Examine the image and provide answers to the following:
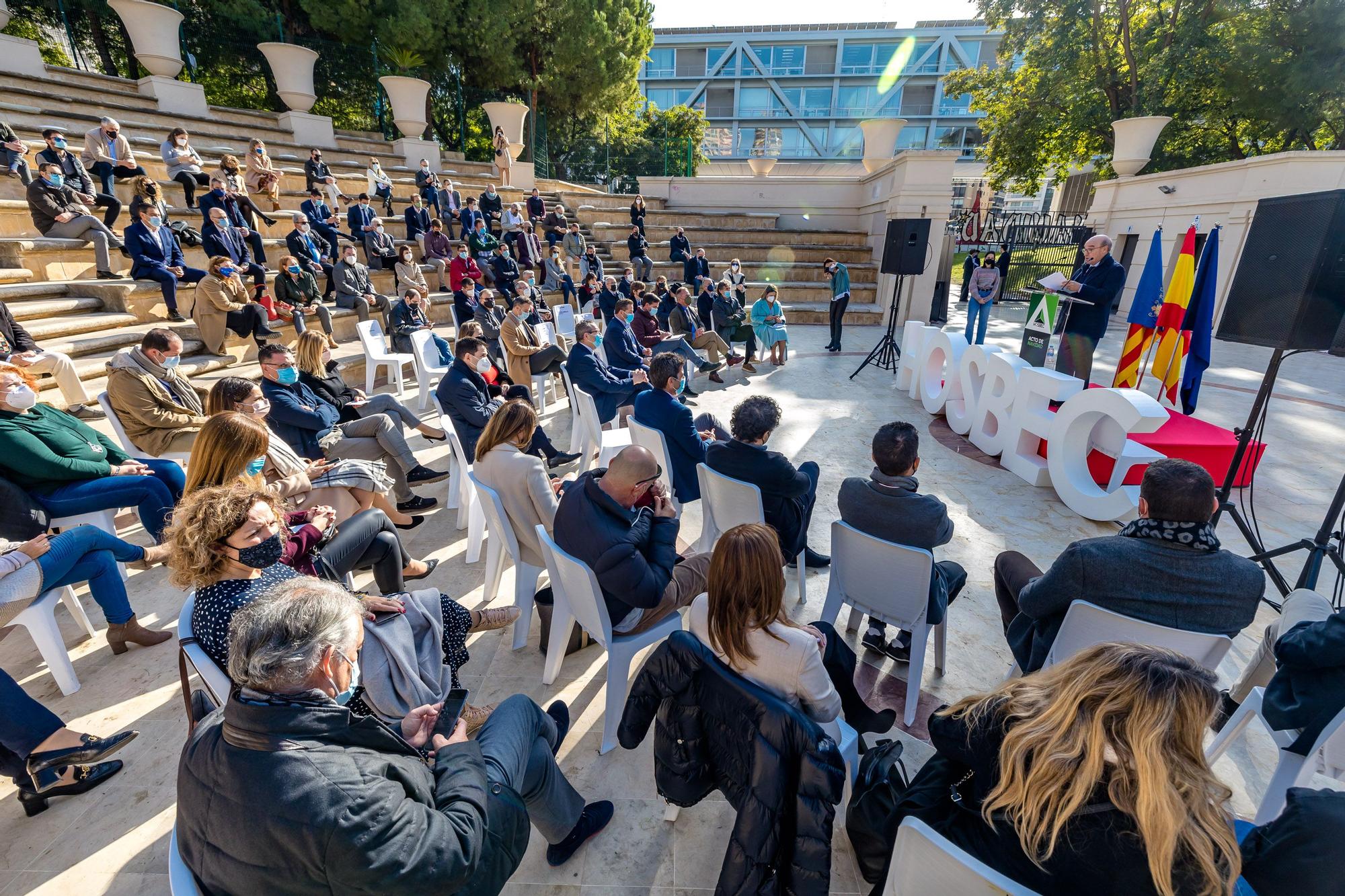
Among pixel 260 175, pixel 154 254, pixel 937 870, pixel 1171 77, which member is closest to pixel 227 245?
pixel 154 254

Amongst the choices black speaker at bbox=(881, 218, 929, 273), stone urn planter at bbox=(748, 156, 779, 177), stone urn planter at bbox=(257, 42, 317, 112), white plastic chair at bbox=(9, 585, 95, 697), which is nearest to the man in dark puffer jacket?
white plastic chair at bbox=(9, 585, 95, 697)

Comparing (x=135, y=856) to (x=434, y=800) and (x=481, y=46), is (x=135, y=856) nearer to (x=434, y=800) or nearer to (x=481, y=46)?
(x=434, y=800)

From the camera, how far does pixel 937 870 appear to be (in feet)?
4.08

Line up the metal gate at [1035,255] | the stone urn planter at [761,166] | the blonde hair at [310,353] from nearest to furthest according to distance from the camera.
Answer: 1. the blonde hair at [310,353]
2. the metal gate at [1035,255]
3. the stone urn planter at [761,166]

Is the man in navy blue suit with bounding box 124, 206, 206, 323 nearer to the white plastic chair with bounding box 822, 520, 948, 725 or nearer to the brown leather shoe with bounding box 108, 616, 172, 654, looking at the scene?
the brown leather shoe with bounding box 108, 616, 172, 654

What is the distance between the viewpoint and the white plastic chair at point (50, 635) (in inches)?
95.8

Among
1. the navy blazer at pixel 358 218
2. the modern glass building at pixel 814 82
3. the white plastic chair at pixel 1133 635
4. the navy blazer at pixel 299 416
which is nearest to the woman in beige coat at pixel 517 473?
the navy blazer at pixel 299 416

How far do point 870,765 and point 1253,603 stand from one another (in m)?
1.38

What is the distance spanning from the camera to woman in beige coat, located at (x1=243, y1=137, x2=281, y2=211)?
31.1 ft

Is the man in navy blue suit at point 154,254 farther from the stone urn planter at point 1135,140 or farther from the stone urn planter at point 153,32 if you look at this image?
the stone urn planter at point 1135,140

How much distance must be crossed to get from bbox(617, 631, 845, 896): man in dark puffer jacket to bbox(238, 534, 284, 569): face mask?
1320 millimetres

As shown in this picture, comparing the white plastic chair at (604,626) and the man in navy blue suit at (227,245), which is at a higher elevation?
the man in navy blue suit at (227,245)

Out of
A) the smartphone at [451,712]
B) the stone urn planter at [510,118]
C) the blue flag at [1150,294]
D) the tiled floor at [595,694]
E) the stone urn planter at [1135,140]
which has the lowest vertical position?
the tiled floor at [595,694]

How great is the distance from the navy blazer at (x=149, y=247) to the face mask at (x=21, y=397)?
488 centimetres
